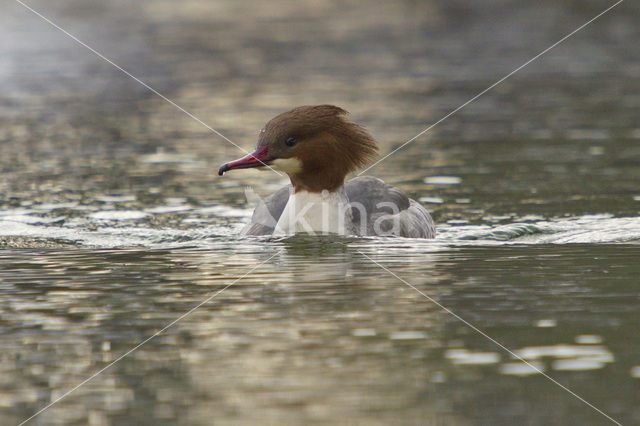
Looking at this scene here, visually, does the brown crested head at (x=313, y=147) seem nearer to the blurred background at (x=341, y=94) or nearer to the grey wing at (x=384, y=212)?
the grey wing at (x=384, y=212)

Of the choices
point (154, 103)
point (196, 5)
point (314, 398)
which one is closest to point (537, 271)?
point (314, 398)

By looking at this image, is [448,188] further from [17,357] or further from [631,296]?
[17,357]

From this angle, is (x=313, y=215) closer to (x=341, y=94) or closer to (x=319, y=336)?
(x=319, y=336)

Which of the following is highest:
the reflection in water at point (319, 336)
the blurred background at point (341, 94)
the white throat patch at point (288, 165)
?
the blurred background at point (341, 94)

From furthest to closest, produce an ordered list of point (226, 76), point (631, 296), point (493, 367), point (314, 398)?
1. point (226, 76)
2. point (631, 296)
3. point (493, 367)
4. point (314, 398)

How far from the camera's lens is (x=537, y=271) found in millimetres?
6914

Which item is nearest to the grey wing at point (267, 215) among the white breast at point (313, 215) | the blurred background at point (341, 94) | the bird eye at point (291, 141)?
the white breast at point (313, 215)

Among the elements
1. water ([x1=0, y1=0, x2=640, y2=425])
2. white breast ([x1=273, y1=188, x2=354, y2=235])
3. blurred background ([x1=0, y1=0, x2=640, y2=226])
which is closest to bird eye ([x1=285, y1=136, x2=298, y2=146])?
white breast ([x1=273, y1=188, x2=354, y2=235])

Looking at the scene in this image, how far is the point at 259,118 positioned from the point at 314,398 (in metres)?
10.9

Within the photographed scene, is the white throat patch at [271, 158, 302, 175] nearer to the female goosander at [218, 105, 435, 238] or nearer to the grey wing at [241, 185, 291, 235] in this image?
the female goosander at [218, 105, 435, 238]

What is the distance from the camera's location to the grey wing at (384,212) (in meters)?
8.76

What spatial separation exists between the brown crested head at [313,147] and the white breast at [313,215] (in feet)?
0.26

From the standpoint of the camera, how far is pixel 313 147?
8.42 meters

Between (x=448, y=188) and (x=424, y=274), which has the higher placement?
(x=448, y=188)
